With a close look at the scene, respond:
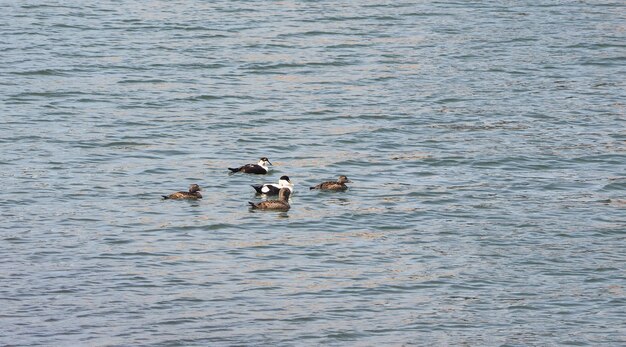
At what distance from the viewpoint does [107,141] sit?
3039 cm

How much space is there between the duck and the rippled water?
0.27 meters

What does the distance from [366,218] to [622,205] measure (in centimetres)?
465

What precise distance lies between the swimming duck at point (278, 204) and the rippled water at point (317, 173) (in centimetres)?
20

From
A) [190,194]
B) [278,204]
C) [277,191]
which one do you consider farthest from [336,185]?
[190,194]

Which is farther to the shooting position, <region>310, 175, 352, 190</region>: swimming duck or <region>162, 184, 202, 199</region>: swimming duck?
<region>310, 175, 352, 190</region>: swimming duck

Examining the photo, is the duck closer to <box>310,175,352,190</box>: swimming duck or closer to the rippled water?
the rippled water

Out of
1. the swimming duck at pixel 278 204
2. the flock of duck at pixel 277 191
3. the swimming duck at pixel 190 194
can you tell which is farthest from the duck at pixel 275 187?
the swimming duck at pixel 190 194

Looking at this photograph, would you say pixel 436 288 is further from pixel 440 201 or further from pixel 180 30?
pixel 180 30

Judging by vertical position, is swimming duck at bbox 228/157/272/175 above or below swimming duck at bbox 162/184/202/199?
below

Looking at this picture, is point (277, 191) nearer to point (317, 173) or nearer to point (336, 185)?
point (336, 185)

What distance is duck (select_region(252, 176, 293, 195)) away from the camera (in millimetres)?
26172

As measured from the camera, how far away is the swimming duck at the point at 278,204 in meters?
25.3

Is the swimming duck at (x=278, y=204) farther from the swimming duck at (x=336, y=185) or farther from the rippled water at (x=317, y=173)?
the swimming duck at (x=336, y=185)

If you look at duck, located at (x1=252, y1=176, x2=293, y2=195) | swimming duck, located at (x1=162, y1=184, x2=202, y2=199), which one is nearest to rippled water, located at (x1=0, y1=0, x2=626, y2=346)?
swimming duck, located at (x1=162, y1=184, x2=202, y2=199)
